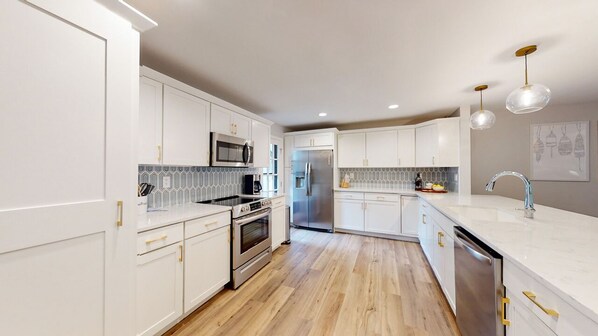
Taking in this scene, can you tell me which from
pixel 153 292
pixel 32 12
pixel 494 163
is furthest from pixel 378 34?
pixel 494 163

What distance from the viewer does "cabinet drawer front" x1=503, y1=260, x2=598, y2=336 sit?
2.14 ft

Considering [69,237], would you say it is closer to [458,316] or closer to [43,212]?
[43,212]

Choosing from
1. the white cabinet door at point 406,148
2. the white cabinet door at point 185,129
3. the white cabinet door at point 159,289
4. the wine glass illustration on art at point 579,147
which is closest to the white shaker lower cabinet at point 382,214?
the white cabinet door at point 406,148

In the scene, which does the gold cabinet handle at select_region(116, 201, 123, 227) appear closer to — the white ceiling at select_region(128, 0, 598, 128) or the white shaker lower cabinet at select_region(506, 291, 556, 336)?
the white ceiling at select_region(128, 0, 598, 128)

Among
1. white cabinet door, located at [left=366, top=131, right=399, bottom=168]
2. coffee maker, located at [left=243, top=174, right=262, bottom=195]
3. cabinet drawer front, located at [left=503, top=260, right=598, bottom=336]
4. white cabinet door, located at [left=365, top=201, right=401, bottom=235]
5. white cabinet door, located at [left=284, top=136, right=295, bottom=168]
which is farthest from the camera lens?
white cabinet door, located at [left=284, top=136, right=295, bottom=168]

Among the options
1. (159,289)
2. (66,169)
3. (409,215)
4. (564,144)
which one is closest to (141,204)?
(159,289)

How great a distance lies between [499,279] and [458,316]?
80 centimetres

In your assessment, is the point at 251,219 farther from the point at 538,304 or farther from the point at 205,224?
the point at 538,304

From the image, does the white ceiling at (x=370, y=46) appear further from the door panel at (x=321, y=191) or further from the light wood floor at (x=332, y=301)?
the light wood floor at (x=332, y=301)

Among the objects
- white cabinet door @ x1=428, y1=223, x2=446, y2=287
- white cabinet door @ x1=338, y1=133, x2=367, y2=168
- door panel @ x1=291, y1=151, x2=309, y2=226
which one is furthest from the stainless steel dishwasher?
door panel @ x1=291, y1=151, x2=309, y2=226

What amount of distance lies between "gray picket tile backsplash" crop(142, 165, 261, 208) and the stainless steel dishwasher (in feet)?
8.52

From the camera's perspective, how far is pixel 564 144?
330cm

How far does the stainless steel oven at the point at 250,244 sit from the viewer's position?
218 centimetres

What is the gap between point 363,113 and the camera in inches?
147
